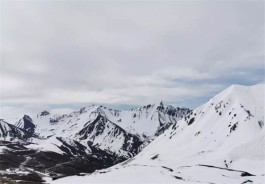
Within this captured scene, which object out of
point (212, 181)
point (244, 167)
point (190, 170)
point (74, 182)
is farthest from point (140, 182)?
point (244, 167)

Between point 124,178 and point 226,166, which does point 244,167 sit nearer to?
point 226,166

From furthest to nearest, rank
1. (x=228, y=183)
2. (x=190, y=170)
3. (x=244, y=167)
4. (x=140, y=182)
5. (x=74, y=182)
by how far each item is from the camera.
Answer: (x=244, y=167)
(x=190, y=170)
(x=228, y=183)
(x=74, y=182)
(x=140, y=182)

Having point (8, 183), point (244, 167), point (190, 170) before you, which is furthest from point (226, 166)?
A: point (8, 183)

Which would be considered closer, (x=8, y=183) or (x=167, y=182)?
(x=167, y=182)

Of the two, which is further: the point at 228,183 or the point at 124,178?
the point at 228,183

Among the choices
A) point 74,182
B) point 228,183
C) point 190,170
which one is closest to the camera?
point 74,182

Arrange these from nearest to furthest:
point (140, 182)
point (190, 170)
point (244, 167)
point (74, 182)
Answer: point (140, 182) → point (74, 182) → point (190, 170) → point (244, 167)

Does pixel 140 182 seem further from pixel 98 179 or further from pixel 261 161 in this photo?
pixel 261 161

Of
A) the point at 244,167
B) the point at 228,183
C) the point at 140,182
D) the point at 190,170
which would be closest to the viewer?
the point at 140,182
